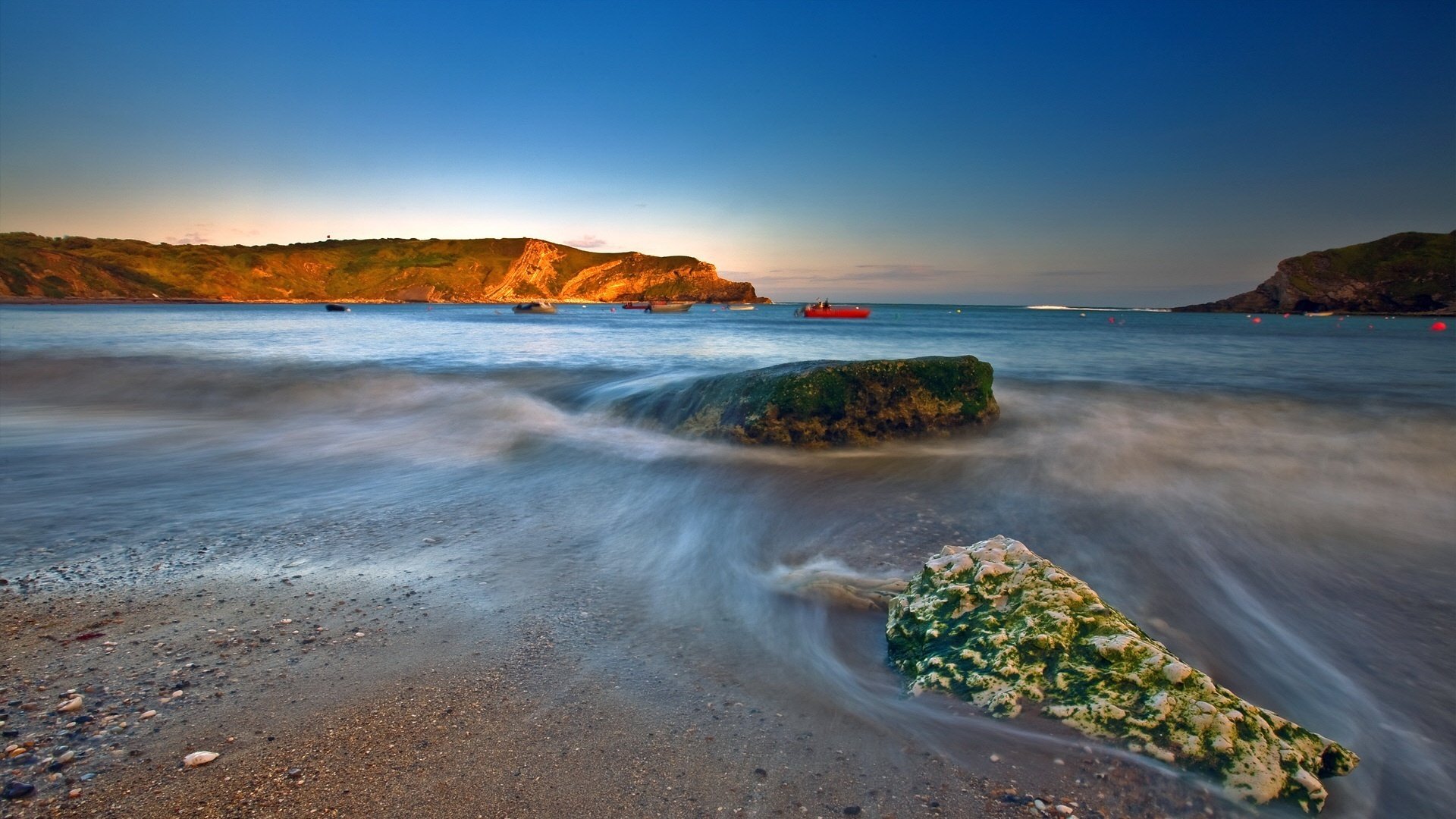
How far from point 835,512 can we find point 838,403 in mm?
2435

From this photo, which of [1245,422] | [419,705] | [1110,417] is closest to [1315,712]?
[419,705]

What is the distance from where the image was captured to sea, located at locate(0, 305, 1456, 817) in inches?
113

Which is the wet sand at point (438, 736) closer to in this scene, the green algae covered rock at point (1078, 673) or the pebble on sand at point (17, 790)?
the pebble on sand at point (17, 790)

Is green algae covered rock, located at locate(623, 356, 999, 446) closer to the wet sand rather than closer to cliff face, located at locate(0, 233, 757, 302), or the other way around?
the wet sand

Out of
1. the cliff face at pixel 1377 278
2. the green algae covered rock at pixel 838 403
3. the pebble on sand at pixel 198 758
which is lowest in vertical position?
the pebble on sand at pixel 198 758

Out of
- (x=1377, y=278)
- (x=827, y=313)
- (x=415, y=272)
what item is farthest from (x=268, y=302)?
(x=1377, y=278)

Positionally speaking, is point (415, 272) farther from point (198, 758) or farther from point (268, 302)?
point (198, 758)

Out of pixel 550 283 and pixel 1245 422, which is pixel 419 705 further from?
pixel 550 283

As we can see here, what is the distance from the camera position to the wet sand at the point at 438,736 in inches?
74.1

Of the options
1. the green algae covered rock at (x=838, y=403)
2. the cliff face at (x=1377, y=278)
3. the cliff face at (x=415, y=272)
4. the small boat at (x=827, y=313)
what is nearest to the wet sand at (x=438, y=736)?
the green algae covered rock at (x=838, y=403)

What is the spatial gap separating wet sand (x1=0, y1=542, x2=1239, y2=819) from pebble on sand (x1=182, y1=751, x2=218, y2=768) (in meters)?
0.02

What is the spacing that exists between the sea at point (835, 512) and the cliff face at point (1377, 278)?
392 feet

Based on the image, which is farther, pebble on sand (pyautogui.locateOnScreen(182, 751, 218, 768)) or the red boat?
the red boat

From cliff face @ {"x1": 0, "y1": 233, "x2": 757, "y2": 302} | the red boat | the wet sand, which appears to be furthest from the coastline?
the wet sand
